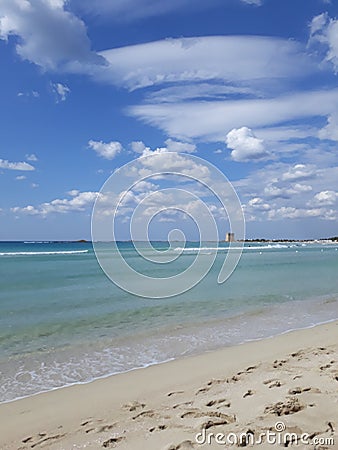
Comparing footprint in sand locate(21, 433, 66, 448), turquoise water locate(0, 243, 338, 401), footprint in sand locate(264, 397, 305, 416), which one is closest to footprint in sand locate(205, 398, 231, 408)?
footprint in sand locate(264, 397, 305, 416)

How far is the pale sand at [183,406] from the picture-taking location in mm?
4285

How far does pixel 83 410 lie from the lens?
5.61m

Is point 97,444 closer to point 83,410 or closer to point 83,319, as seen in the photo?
point 83,410

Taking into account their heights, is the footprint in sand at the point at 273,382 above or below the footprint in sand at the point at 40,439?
above

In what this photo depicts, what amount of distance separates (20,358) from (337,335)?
754 centimetres

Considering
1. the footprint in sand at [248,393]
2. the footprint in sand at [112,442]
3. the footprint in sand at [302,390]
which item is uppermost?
the footprint in sand at [302,390]

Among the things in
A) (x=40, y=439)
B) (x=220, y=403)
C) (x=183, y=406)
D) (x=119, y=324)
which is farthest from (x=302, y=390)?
(x=119, y=324)

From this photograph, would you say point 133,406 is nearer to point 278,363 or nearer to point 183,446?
point 183,446

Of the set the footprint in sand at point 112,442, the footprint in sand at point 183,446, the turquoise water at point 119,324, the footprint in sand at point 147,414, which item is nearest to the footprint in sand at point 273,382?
the footprint in sand at point 147,414

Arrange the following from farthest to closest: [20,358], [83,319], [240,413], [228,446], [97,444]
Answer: [83,319] < [20,358] < [240,413] < [97,444] < [228,446]

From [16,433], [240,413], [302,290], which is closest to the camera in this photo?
[240,413]

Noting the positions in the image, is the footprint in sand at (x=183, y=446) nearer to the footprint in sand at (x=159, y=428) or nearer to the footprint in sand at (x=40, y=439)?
the footprint in sand at (x=159, y=428)

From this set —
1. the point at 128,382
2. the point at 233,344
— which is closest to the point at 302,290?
the point at 233,344

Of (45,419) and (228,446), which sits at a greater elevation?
(228,446)
